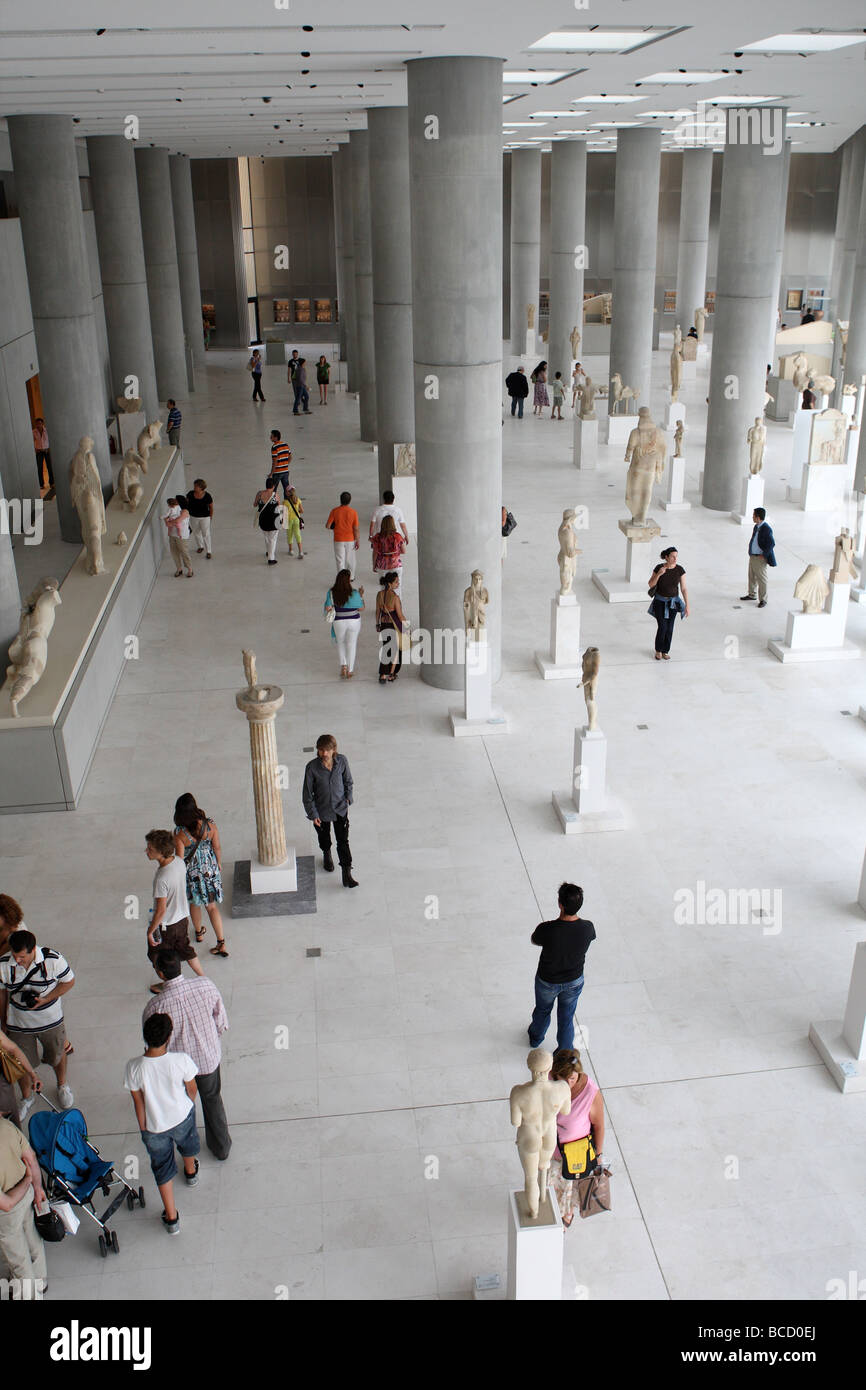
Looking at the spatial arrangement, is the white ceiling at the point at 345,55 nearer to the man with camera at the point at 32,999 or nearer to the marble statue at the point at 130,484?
the marble statue at the point at 130,484

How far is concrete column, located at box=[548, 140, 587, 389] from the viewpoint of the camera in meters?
30.3

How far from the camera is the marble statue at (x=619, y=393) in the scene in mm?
23641

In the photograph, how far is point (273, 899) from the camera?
8.81m

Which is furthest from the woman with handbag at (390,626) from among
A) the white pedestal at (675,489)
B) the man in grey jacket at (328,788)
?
the white pedestal at (675,489)

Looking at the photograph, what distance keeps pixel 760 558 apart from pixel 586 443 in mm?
8335

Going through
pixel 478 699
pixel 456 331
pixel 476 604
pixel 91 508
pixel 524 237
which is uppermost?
pixel 524 237

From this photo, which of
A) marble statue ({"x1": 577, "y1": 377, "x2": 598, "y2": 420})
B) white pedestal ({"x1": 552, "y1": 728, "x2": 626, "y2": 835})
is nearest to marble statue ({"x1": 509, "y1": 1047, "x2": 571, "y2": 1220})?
white pedestal ({"x1": 552, "y1": 728, "x2": 626, "y2": 835})

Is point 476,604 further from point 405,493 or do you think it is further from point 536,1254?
point 405,493

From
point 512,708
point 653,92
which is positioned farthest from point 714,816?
point 653,92

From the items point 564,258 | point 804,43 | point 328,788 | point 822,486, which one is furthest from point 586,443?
point 328,788

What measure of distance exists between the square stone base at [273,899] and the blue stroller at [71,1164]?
110 inches

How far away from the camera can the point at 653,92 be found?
15516mm

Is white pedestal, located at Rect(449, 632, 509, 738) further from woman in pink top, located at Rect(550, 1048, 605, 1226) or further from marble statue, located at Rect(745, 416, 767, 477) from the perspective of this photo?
marble statue, located at Rect(745, 416, 767, 477)

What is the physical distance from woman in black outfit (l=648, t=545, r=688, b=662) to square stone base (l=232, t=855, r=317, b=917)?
5459mm
